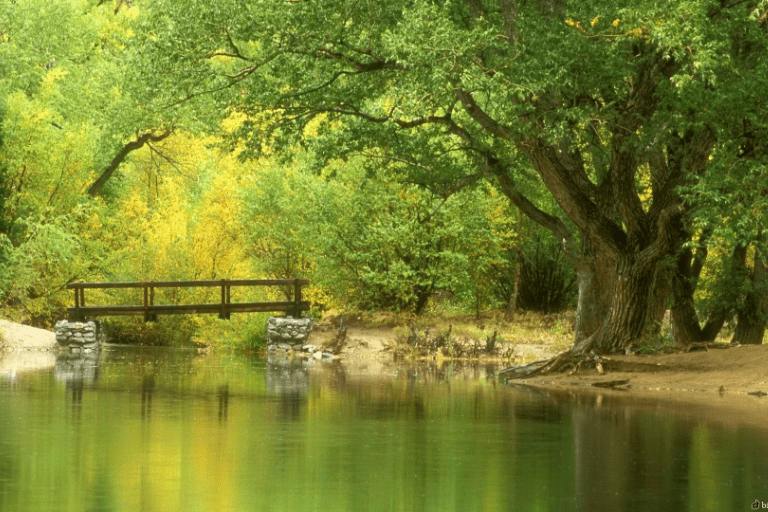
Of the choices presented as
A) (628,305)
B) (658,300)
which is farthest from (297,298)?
(658,300)

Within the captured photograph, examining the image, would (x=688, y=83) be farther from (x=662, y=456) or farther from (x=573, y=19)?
(x=662, y=456)

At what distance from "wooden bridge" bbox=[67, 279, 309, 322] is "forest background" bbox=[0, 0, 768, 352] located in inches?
78.5

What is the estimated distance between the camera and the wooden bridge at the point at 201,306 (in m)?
36.8

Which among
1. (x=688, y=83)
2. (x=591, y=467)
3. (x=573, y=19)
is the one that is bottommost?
(x=591, y=467)

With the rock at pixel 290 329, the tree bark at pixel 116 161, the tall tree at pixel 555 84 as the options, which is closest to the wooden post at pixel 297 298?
the rock at pixel 290 329

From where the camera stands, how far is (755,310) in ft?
95.8

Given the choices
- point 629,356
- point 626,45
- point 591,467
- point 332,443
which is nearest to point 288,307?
point 629,356

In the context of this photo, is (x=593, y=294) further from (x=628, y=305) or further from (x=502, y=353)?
(x=502, y=353)

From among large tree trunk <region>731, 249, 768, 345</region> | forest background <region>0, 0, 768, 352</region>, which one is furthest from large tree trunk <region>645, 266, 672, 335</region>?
large tree trunk <region>731, 249, 768, 345</region>

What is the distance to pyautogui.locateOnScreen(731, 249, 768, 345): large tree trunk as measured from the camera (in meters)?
28.3

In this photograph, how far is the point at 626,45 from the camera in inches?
923

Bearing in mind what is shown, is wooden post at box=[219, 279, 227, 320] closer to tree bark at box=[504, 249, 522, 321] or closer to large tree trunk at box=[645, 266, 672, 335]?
tree bark at box=[504, 249, 522, 321]

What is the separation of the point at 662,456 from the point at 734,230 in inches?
362

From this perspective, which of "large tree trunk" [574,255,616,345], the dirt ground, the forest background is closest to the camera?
the forest background
